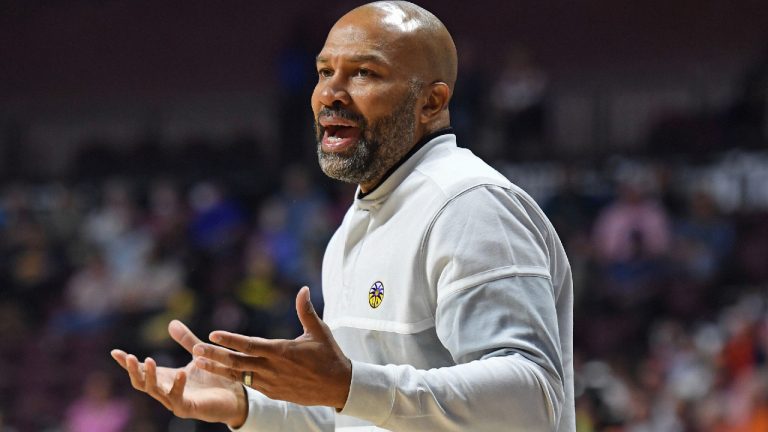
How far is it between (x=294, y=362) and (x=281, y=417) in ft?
2.71

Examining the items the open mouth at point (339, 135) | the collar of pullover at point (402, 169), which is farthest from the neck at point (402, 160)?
the open mouth at point (339, 135)

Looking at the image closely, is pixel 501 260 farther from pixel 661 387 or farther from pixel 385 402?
pixel 661 387

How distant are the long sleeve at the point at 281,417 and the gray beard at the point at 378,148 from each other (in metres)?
0.59

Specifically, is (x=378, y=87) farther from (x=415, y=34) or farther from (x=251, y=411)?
(x=251, y=411)

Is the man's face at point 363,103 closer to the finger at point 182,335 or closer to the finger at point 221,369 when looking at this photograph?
the finger at point 182,335

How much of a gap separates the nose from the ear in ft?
0.61

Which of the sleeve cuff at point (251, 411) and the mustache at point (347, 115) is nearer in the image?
the mustache at point (347, 115)

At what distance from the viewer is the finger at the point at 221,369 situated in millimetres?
2176

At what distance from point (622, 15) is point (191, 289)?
5544mm

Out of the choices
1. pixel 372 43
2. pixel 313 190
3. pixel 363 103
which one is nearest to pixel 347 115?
pixel 363 103

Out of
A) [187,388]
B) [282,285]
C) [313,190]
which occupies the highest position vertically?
[187,388]

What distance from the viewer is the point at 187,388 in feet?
9.09

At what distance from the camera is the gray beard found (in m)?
2.72

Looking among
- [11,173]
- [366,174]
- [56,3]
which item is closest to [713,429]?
[366,174]
